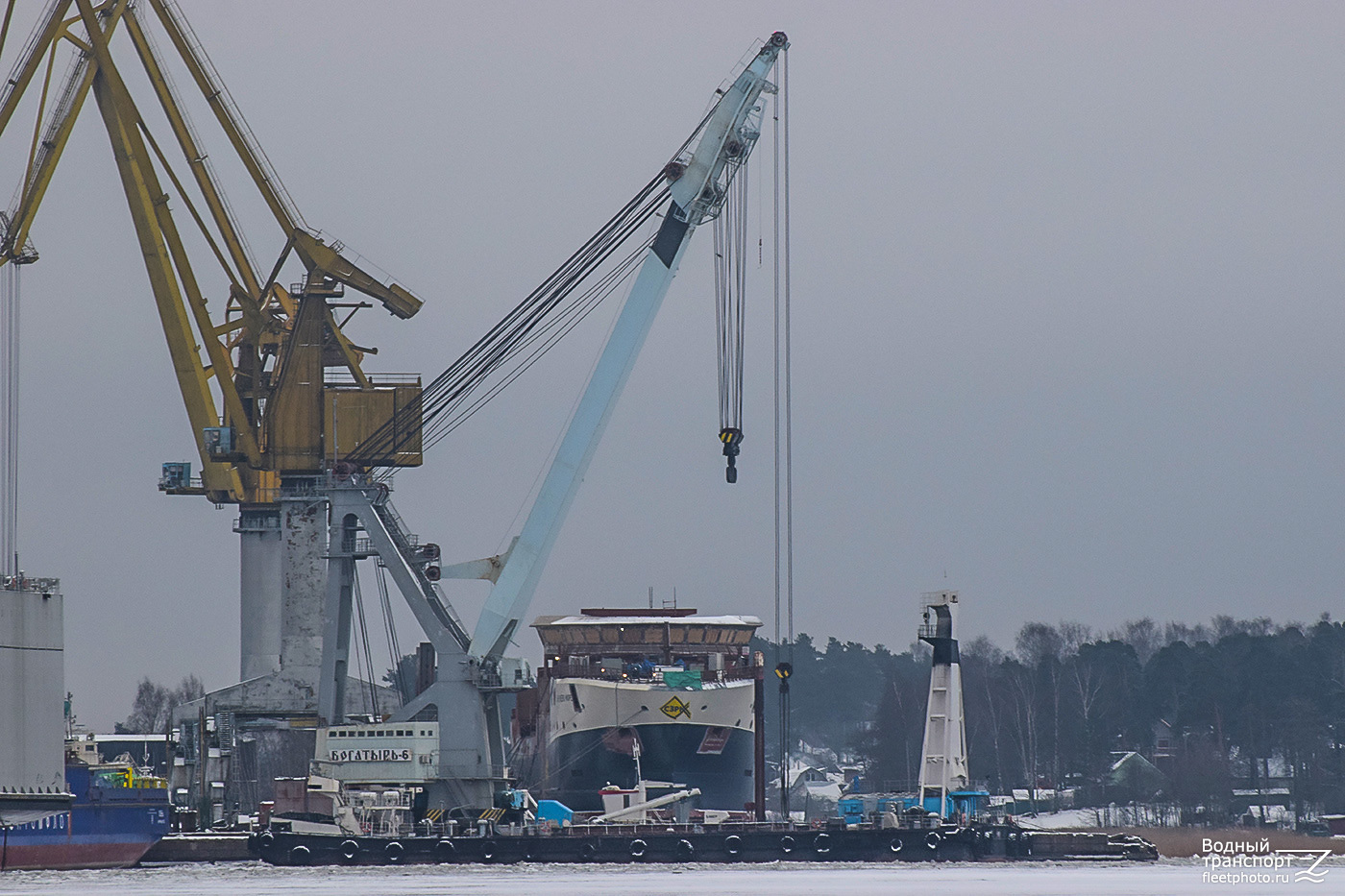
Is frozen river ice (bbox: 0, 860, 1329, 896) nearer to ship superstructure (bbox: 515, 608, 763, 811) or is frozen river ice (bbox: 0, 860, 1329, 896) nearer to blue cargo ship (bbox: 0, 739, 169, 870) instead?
blue cargo ship (bbox: 0, 739, 169, 870)

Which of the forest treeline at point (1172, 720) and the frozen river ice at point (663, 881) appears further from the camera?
the forest treeline at point (1172, 720)

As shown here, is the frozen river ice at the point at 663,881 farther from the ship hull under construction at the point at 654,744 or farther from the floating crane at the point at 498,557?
the ship hull under construction at the point at 654,744

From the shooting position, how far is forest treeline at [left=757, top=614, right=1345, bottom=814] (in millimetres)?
131875

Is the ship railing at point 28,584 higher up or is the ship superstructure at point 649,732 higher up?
the ship railing at point 28,584

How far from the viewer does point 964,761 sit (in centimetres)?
7550

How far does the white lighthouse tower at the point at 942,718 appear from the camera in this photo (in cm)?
7306

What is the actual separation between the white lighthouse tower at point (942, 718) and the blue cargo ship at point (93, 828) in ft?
89.7

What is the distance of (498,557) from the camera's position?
3086 inches

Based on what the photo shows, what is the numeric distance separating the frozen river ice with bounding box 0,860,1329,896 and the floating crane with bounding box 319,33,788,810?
643 cm

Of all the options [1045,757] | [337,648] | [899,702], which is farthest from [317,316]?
[899,702]

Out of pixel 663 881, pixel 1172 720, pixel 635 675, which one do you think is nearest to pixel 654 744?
pixel 635 675

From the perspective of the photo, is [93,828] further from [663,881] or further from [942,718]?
[942,718]

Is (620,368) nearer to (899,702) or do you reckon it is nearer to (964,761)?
(964,761)

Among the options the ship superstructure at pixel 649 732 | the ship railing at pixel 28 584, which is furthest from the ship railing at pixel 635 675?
the ship railing at pixel 28 584
